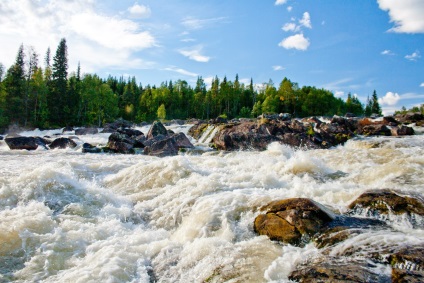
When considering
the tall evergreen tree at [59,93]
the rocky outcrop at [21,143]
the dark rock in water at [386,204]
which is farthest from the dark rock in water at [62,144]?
the tall evergreen tree at [59,93]

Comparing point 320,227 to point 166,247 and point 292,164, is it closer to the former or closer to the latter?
point 166,247

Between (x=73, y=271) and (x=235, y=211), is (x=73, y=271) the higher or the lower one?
the lower one

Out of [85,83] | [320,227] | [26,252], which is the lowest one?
[26,252]

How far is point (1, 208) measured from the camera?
9.46 metres

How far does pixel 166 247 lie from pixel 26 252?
3094 mm

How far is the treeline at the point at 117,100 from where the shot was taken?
5691 cm

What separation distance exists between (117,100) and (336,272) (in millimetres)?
81616

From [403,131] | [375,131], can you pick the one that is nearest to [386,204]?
[403,131]

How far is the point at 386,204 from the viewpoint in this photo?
24.5 feet

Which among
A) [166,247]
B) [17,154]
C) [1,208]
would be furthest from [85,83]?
[166,247]

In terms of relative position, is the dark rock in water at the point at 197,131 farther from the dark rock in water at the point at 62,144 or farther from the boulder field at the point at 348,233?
the boulder field at the point at 348,233

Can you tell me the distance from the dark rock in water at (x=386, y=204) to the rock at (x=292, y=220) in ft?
3.80

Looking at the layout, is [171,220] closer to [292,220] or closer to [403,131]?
[292,220]

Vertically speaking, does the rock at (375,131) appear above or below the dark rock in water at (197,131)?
above
